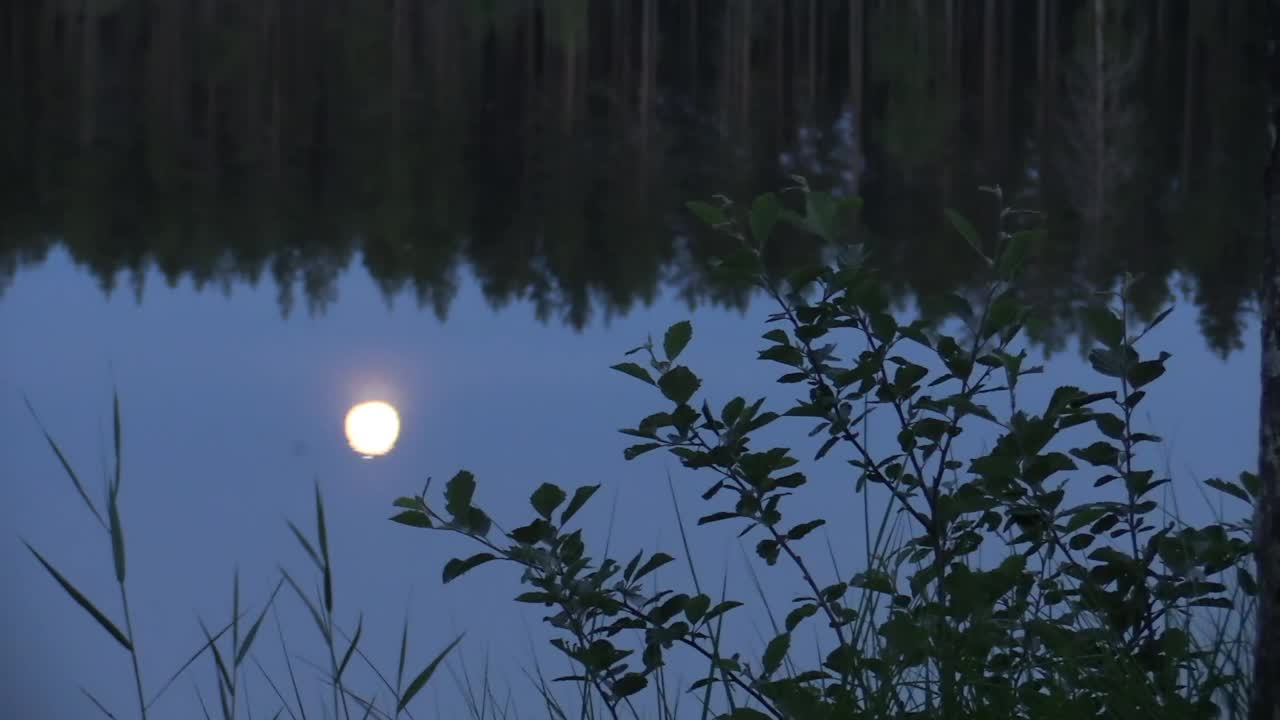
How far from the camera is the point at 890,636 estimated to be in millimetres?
2055

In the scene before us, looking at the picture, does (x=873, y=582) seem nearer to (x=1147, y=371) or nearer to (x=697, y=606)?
(x=697, y=606)

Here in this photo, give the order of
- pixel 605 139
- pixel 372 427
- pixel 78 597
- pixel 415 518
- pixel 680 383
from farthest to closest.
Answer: pixel 605 139, pixel 372 427, pixel 680 383, pixel 415 518, pixel 78 597

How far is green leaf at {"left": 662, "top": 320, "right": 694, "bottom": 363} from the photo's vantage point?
7.61 ft

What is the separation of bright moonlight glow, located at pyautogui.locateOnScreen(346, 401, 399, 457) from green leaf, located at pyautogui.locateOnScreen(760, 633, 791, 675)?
23.1ft

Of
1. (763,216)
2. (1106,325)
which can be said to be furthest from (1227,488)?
(763,216)

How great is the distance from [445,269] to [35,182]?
7241 millimetres

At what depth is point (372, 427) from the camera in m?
10.0

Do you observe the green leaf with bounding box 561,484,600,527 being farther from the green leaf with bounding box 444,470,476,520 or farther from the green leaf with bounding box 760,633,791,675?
the green leaf with bounding box 760,633,791,675

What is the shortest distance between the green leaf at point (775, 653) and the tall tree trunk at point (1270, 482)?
2.29ft

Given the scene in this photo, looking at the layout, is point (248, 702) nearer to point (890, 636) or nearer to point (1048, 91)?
point (890, 636)

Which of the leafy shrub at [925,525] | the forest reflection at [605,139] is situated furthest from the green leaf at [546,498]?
the forest reflection at [605,139]

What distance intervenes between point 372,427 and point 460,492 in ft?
26.2

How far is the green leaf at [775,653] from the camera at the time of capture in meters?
2.24

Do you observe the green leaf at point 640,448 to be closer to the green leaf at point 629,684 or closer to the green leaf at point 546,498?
the green leaf at point 546,498
